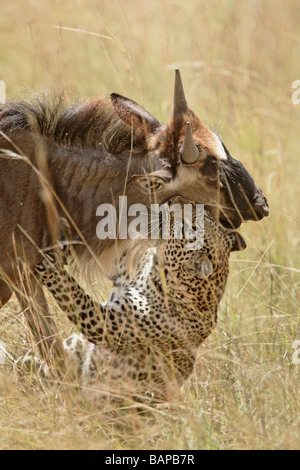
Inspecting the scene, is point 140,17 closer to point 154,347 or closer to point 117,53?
point 117,53

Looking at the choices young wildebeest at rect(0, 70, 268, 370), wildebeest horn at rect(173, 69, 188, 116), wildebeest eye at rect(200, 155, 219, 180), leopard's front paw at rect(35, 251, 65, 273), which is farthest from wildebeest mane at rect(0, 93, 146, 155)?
leopard's front paw at rect(35, 251, 65, 273)

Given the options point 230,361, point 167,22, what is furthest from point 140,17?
point 230,361

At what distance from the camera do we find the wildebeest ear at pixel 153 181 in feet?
15.2

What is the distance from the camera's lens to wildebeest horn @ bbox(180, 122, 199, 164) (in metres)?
4.46

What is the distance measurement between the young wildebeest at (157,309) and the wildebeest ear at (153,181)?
113 mm

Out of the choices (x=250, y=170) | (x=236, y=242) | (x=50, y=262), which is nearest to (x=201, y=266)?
(x=236, y=242)

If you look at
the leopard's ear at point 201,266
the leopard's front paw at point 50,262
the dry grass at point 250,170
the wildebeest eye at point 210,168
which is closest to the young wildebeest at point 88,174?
the wildebeest eye at point 210,168

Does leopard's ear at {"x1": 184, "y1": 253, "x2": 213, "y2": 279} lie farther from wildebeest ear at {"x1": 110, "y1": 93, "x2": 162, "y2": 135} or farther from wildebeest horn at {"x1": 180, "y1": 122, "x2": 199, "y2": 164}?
wildebeest ear at {"x1": 110, "y1": 93, "x2": 162, "y2": 135}

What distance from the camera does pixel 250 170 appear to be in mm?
7699

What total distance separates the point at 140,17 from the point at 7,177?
6137mm

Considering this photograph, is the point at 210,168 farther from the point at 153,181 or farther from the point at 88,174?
the point at 88,174

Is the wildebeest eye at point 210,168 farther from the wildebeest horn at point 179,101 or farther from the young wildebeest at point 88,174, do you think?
the wildebeest horn at point 179,101

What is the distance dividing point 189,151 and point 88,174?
28.9 inches
